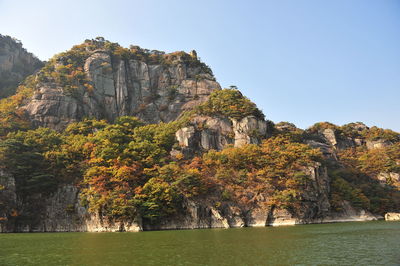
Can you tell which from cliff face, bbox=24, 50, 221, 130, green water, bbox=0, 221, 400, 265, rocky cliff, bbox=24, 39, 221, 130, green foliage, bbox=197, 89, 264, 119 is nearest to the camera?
green water, bbox=0, 221, 400, 265

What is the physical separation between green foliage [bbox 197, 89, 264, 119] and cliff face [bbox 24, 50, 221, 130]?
9563 millimetres

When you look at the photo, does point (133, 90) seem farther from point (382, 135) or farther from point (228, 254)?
point (382, 135)

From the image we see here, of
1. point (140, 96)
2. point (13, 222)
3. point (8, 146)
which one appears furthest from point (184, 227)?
point (140, 96)

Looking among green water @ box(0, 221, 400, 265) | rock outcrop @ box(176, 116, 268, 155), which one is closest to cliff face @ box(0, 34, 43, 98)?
rock outcrop @ box(176, 116, 268, 155)

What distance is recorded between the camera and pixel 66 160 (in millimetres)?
44656

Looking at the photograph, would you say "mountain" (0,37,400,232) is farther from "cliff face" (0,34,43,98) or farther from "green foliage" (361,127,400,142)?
"green foliage" (361,127,400,142)

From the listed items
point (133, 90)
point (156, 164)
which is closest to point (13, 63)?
point (133, 90)

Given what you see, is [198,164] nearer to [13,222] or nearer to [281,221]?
[281,221]

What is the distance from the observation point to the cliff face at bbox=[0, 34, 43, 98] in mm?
78438

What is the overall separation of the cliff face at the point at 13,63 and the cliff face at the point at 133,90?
20.4 meters

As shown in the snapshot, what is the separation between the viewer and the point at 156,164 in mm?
44594

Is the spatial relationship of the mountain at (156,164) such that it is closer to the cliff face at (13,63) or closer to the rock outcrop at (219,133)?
the rock outcrop at (219,133)

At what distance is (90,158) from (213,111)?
25100mm

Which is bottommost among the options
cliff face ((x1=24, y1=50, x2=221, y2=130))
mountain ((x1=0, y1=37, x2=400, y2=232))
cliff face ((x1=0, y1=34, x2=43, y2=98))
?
mountain ((x1=0, y1=37, x2=400, y2=232))
